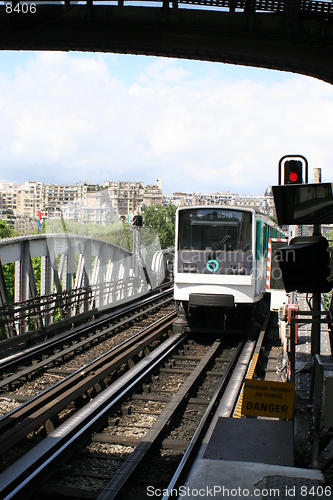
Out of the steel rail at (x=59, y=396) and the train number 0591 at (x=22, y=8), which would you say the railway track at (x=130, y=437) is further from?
the train number 0591 at (x=22, y=8)

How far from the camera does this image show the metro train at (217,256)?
12.6 metres

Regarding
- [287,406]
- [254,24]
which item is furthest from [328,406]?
[254,24]

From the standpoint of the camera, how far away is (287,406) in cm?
499

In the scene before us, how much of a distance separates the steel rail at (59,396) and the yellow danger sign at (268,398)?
2915 millimetres

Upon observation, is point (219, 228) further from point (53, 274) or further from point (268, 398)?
point (268, 398)

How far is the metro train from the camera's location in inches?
496

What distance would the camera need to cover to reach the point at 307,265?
5.09 metres

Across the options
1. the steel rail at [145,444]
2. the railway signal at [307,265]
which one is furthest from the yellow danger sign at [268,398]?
the steel rail at [145,444]

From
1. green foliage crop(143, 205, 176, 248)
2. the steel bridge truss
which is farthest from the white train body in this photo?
green foliage crop(143, 205, 176, 248)

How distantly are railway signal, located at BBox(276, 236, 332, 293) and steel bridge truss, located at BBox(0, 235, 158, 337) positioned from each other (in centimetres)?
819

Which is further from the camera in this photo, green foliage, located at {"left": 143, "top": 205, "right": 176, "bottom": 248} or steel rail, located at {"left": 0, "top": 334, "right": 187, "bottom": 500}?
green foliage, located at {"left": 143, "top": 205, "right": 176, "bottom": 248}

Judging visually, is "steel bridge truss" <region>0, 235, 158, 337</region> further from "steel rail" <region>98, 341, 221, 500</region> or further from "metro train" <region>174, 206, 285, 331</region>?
"steel rail" <region>98, 341, 221, 500</region>

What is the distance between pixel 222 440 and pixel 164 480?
1881mm

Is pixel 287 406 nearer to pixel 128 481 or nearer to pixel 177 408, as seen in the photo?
pixel 128 481
